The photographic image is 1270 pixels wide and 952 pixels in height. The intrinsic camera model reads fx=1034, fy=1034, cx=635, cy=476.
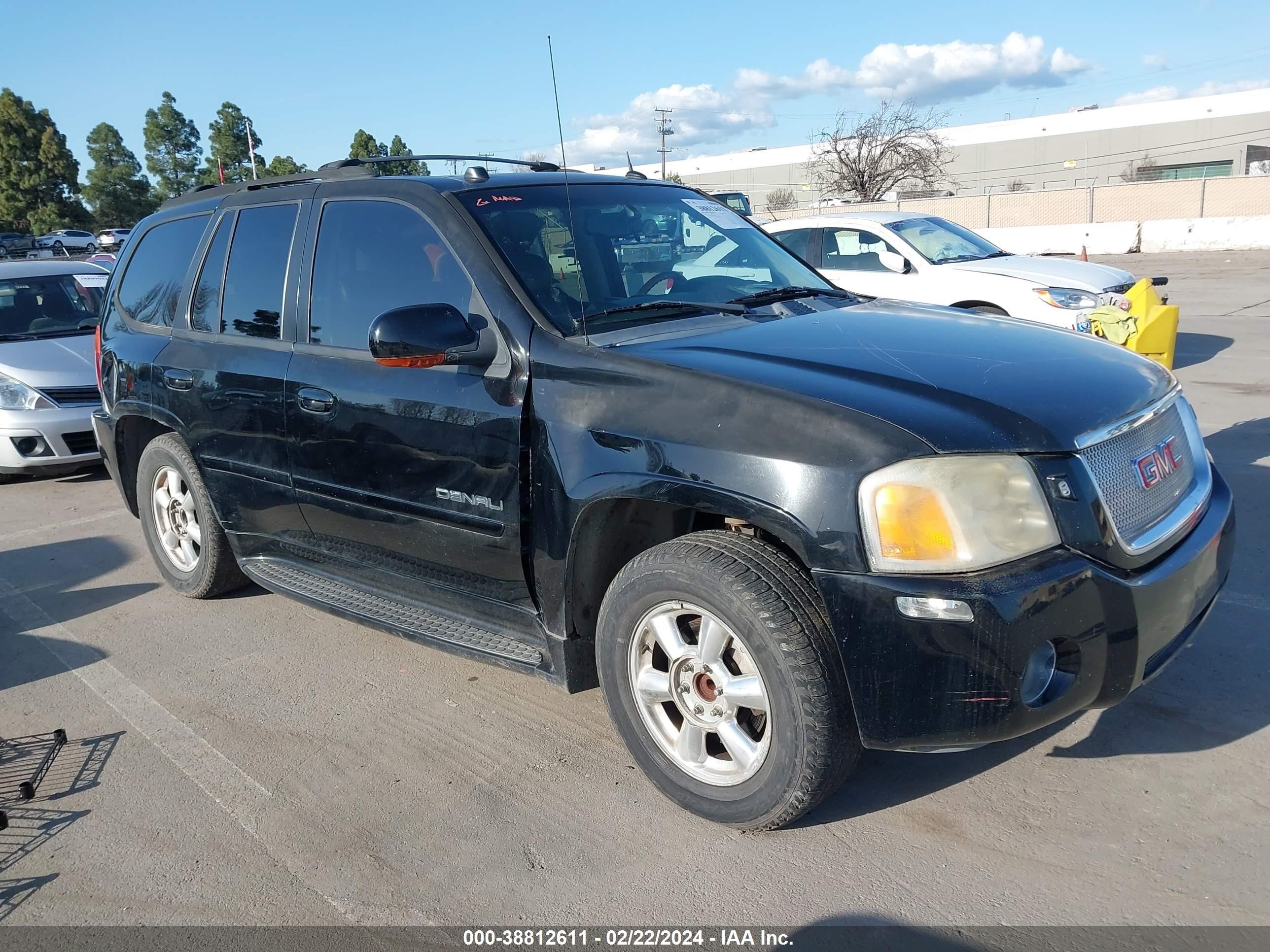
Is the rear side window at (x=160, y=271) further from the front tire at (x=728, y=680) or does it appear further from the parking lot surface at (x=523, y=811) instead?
the front tire at (x=728, y=680)

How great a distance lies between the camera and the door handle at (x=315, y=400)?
3943 mm

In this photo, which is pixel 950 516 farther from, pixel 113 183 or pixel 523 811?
pixel 113 183

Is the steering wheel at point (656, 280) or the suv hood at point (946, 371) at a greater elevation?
the steering wheel at point (656, 280)

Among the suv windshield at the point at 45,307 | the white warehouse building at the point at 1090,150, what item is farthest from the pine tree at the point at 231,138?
the suv windshield at the point at 45,307

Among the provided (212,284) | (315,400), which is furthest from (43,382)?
(315,400)

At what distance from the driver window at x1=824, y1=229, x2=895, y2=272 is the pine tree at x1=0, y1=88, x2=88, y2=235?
5538 centimetres

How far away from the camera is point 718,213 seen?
15.1ft

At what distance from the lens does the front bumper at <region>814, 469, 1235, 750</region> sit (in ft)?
8.29

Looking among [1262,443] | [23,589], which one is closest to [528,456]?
[23,589]

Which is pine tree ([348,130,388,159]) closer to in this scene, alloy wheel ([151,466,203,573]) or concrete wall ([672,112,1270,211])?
concrete wall ([672,112,1270,211])

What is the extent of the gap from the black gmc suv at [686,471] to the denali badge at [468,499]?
1cm

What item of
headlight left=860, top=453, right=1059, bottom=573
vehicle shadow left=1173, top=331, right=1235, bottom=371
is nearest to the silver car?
headlight left=860, top=453, right=1059, bottom=573

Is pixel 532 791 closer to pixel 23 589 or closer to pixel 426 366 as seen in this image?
pixel 426 366

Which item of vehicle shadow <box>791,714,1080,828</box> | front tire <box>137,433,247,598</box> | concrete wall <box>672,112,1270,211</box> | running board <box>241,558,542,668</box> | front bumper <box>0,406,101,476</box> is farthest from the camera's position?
concrete wall <box>672,112,1270,211</box>
